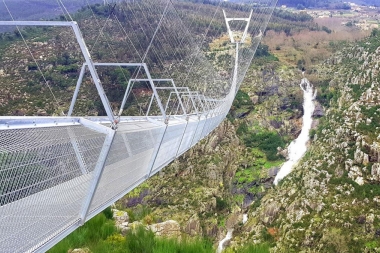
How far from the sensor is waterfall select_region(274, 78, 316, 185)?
76.5 feet

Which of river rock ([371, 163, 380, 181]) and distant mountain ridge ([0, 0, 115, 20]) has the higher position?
distant mountain ridge ([0, 0, 115, 20])

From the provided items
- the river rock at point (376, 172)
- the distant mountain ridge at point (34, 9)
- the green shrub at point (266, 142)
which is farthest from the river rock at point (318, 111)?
the distant mountain ridge at point (34, 9)

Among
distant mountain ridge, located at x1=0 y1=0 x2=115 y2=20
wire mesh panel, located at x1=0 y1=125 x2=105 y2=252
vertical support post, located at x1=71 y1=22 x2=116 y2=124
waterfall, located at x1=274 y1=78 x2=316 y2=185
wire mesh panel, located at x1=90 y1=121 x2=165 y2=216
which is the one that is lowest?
waterfall, located at x1=274 y1=78 x2=316 y2=185

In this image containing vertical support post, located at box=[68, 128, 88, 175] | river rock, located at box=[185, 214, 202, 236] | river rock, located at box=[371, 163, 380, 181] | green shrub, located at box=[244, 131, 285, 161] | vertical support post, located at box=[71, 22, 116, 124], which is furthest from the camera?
green shrub, located at box=[244, 131, 285, 161]

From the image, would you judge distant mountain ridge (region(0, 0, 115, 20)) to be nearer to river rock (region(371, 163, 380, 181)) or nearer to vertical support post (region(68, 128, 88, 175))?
river rock (region(371, 163, 380, 181))

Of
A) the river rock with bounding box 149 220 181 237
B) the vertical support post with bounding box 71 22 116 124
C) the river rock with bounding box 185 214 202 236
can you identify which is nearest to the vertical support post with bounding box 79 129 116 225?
the vertical support post with bounding box 71 22 116 124

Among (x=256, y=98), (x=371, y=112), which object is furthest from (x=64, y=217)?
(x=256, y=98)

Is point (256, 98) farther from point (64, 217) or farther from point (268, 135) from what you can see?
point (64, 217)

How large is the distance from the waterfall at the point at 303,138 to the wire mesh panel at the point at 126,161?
18.8 metres

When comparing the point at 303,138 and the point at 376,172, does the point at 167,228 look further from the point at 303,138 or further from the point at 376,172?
the point at 303,138

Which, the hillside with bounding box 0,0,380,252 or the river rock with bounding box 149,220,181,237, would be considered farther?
the hillside with bounding box 0,0,380,252

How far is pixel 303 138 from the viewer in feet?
89.5

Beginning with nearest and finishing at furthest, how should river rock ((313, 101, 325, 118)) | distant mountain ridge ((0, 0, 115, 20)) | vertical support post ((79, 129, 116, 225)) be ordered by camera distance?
1. vertical support post ((79, 129, 116, 225))
2. distant mountain ridge ((0, 0, 115, 20))
3. river rock ((313, 101, 325, 118))

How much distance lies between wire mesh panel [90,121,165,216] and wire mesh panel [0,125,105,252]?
27 centimetres
